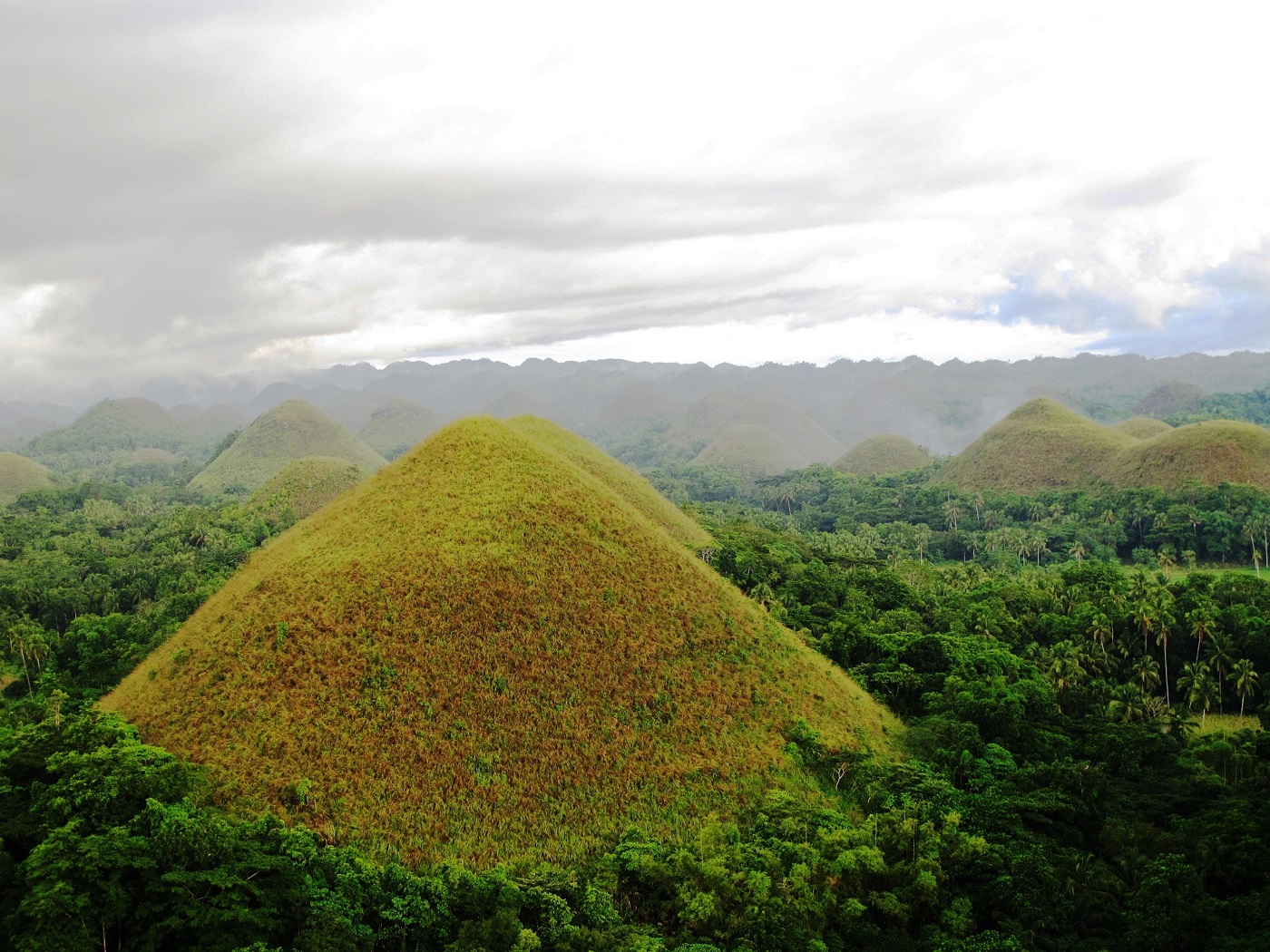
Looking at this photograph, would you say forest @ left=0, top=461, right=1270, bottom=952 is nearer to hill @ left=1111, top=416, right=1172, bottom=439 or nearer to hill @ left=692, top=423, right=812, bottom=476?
hill @ left=1111, top=416, right=1172, bottom=439

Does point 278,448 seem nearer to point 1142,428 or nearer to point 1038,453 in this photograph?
point 1038,453

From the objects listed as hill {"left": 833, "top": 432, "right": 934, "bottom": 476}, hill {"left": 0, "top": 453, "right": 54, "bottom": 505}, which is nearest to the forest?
hill {"left": 833, "top": 432, "right": 934, "bottom": 476}

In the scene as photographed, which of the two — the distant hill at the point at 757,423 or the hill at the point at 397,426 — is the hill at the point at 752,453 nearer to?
the distant hill at the point at 757,423

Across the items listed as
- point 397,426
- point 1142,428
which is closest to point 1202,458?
point 1142,428

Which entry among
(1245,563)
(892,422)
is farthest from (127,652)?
(892,422)

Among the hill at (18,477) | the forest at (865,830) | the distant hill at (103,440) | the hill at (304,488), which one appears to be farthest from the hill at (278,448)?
the forest at (865,830)

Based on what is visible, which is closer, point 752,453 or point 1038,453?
point 1038,453

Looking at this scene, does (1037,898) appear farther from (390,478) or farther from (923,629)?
(390,478)
